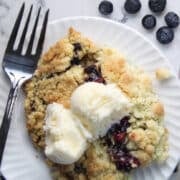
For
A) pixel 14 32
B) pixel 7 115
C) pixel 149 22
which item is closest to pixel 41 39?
pixel 14 32

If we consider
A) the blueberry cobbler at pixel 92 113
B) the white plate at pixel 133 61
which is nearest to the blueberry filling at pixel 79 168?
the blueberry cobbler at pixel 92 113

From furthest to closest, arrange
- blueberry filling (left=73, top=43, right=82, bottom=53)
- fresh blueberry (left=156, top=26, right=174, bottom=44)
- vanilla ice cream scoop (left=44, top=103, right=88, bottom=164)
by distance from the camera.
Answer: fresh blueberry (left=156, top=26, right=174, bottom=44) < blueberry filling (left=73, top=43, right=82, bottom=53) < vanilla ice cream scoop (left=44, top=103, right=88, bottom=164)

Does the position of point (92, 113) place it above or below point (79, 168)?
above

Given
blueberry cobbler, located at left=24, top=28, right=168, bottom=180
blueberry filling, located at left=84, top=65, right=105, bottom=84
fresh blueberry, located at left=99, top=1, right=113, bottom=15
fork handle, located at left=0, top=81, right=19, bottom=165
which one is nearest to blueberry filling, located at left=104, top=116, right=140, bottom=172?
blueberry cobbler, located at left=24, top=28, right=168, bottom=180

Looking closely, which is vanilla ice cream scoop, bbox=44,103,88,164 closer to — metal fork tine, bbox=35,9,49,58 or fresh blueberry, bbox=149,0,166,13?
metal fork tine, bbox=35,9,49,58

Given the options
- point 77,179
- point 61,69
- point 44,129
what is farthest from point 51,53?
point 77,179

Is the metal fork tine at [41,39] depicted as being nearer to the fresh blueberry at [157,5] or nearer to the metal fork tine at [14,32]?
the metal fork tine at [14,32]

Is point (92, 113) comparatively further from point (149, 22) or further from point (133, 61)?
point (149, 22)

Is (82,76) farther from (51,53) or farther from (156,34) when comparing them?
(156,34)
